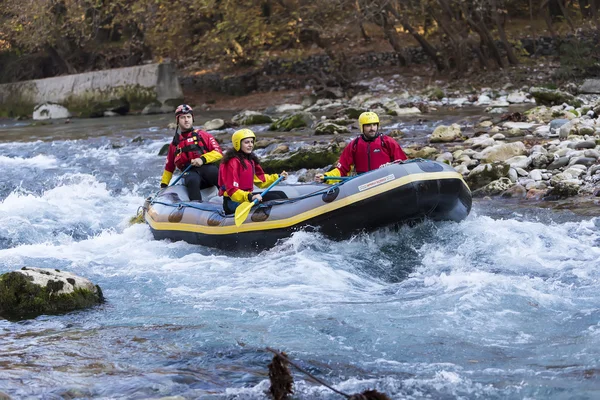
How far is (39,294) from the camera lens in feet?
20.7

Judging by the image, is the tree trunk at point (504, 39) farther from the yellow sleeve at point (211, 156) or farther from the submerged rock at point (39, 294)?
the submerged rock at point (39, 294)

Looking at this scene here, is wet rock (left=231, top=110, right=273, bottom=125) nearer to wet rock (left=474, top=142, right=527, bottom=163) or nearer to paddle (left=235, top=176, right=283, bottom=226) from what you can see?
wet rock (left=474, top=142, right=527, bottom=163)

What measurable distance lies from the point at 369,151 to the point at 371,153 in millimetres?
33

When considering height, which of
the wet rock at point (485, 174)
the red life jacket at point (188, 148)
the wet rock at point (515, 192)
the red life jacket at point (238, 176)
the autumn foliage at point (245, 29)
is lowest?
the wet rock at point (515, 192)

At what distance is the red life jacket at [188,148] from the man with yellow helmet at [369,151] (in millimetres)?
1802

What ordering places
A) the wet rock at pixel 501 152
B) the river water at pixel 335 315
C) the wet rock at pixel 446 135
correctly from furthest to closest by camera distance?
the wet rock at pixel 446 135 → the wet rock at pixel 501 152 → the river water at pixel 335 315

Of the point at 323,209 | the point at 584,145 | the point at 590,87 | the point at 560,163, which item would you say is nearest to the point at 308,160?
the point at 560,163

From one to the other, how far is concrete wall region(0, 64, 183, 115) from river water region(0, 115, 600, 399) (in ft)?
44.2

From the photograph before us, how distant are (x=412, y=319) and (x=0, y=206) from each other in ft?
24.4

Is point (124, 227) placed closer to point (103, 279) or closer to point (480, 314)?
point (103, 279)

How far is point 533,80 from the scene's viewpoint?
63.1 feet

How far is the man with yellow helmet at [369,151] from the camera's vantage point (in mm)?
8375

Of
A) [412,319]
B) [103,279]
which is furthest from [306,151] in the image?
[412,319]

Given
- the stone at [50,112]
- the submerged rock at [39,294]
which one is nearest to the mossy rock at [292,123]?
the stone at [50,112]
